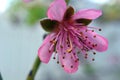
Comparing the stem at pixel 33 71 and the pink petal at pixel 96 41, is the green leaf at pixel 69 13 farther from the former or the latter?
the stem at pixel 33 71

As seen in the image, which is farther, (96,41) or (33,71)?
(96,41)

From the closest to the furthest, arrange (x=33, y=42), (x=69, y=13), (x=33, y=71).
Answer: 1. (x=33, y=71)
2. (x=69, y=13)
3. (x=33, y=42)

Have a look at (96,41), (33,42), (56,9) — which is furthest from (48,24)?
(33,42)

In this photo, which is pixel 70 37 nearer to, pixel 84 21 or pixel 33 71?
pixel 84 21

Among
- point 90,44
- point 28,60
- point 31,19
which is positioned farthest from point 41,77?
point 90,44

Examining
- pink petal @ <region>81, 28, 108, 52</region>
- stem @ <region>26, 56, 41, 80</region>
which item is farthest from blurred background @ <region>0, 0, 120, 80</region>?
stem @ <region>26, 56, 41, 80</region>

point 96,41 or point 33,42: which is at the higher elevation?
point 96,41

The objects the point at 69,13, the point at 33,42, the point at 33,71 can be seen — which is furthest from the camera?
the point at 33,42

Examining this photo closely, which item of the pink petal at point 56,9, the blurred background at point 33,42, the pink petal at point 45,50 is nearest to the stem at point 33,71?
the pink petal at point 45,50

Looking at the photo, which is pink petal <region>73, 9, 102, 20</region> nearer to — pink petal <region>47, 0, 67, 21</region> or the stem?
pink petal <region>47, 0, 67, 21</region>
